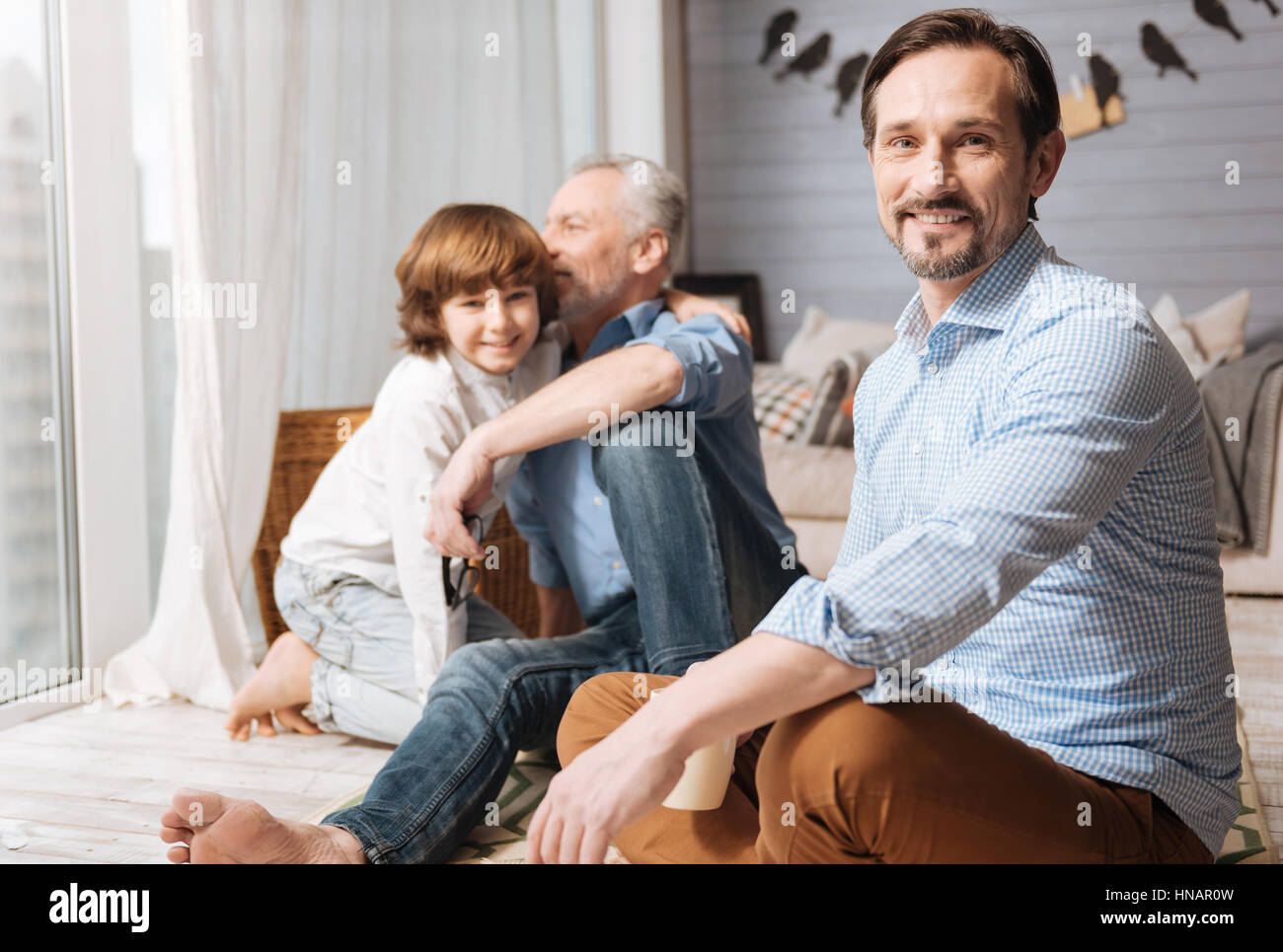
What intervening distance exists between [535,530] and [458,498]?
1.24 ft

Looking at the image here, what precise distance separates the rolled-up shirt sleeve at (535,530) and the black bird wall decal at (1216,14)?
3.18m

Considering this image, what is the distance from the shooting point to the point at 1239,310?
139 inches

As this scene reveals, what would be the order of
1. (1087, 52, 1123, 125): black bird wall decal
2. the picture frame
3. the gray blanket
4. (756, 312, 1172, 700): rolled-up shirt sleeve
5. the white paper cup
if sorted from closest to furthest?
(756, 312, 1172, 700): rolled-up shirt sleeve → the white paper cup → the gray blanket → (1087, 52, 1123, 125): black bird wall decal → the picture frame

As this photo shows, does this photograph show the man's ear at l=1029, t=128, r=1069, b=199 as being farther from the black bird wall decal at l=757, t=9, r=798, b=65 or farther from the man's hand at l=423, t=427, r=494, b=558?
the black bird wall decal at l=757, t=9, r=798, b=65

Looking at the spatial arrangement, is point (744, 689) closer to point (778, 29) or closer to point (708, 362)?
point (708, 362)

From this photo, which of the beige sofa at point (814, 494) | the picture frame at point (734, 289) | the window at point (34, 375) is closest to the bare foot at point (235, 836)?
the window at point (34, 375)

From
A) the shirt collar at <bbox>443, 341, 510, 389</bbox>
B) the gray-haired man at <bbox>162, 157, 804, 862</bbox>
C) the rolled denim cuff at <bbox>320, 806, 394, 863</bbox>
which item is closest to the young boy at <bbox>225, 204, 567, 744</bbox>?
the shirt collar at <bbox>443, 341, 510, 389</bbox>

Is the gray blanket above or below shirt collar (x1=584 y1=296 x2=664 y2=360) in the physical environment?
below

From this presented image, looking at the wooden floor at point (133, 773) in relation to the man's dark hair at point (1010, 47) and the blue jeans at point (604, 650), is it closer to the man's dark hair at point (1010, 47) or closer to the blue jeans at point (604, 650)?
the blue jeans at point (604, 650)

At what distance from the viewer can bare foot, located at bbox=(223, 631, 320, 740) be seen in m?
1.85

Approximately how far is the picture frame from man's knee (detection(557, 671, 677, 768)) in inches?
127

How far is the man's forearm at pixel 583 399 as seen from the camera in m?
1.54
